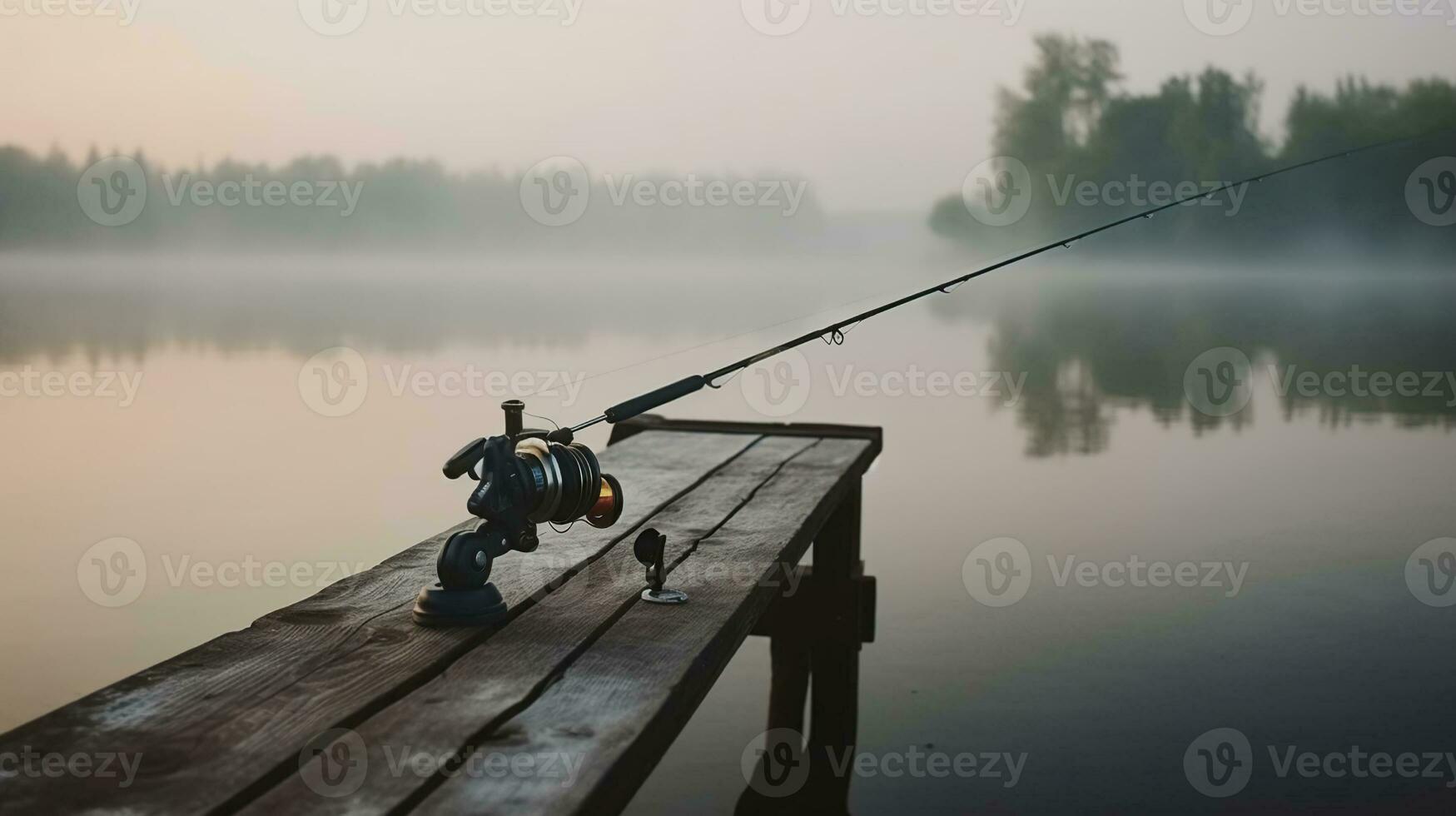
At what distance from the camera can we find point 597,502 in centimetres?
197

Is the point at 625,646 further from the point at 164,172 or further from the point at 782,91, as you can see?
the point at 164,172

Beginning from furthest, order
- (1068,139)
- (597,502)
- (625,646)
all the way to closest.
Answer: (1068,139)
(597,502)
(625,646)

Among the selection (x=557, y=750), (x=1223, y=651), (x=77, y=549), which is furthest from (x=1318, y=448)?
(x=557, y=750)

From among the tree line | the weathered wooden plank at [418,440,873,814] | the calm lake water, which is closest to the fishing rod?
the weathered wooden plank at [418,440,873,814]

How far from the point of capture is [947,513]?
19.8 ft

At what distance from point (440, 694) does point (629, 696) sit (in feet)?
0.65

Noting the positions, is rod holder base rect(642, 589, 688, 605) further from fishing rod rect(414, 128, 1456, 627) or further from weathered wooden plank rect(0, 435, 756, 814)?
weathered wooden plank rect(0, 435, 756, 814)

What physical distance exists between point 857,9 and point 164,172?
12074 mm

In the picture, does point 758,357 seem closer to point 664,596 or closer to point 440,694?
point 664,596

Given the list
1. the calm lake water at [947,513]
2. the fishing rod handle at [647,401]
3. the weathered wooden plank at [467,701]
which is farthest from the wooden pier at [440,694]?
the calm lake water at [947,513]

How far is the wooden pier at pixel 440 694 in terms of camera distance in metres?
1.20

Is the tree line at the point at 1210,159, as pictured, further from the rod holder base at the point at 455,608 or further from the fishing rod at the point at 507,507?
the rod holder base at the point at 455,608

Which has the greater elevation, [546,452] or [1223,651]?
[546,452]

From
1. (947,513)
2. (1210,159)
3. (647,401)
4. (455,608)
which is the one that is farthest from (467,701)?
(1210,159)
